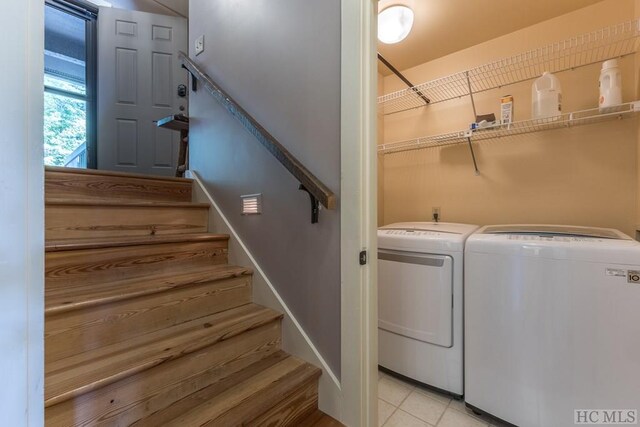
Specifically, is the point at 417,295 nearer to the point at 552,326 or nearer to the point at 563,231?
the point at 552,326

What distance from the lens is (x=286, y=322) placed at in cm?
129

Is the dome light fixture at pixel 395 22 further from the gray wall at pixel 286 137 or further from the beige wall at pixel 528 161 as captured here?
the beige wall at pixel 528 161

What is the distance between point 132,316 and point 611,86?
2465mm

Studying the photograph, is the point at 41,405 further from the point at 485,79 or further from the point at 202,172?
the point at 485,79

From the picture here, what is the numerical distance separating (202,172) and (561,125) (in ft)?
7.51

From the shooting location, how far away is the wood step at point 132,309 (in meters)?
0.92

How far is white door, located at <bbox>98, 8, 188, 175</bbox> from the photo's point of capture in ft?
9.34

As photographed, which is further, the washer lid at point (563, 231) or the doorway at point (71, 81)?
the doorway at point (71, 81)

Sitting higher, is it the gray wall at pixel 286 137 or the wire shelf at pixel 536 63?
the wire shelf at pixel 536 63

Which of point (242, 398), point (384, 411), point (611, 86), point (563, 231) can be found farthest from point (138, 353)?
point (611, 86)

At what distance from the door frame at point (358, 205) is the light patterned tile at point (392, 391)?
461 mm

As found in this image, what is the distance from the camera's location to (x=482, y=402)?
4.26 feet

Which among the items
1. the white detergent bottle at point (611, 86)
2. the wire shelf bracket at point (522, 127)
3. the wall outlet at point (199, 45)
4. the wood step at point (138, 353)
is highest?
the wall outlet at point (199, 45)

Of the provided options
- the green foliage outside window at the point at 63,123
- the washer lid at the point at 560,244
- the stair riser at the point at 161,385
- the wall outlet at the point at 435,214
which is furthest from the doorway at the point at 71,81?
the washer lid at the point at 560,244
